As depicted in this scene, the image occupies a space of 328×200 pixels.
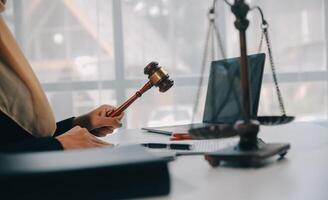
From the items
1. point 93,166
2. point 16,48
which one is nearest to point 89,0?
point 16,48

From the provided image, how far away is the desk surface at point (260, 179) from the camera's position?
2.01 feet

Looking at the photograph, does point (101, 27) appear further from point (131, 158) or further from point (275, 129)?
point (131, 158)

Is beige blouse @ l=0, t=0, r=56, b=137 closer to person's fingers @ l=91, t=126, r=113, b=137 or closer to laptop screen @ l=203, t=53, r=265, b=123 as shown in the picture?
person's fingers @ l=91, t=126, r=113, b=137

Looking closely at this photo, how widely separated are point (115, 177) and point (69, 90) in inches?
93.7

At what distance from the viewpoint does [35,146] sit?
93cm

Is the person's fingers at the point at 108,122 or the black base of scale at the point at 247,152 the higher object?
the black base of scale at the point at 247,152

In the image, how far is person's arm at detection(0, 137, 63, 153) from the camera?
0.92 m

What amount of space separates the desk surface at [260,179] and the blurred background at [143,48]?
6.32 ft

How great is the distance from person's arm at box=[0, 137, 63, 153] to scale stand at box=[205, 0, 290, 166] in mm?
386

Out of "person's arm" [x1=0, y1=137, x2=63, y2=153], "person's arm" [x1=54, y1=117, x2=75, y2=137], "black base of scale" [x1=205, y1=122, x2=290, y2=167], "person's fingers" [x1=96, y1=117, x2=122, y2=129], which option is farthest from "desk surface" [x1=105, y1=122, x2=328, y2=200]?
"person's arm" [x1=54, y1=117, x2=75, y2=137]

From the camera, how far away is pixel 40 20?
2836 mm

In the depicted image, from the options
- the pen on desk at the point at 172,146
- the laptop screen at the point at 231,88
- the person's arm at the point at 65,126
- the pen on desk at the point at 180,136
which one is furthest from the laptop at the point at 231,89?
the person's arm at the point at 65,126

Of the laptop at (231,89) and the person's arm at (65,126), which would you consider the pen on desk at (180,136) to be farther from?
the person's arm at (65,126)

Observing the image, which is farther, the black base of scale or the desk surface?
the black base of scale
